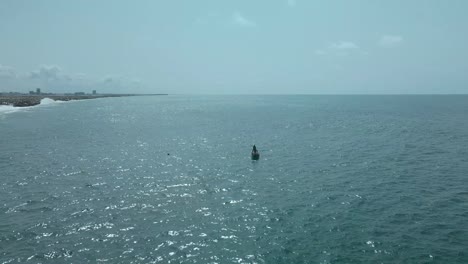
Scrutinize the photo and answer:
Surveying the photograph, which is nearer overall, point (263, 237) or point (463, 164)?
point (263, 237)

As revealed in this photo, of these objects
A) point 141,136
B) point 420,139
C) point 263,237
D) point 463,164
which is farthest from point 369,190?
point 141,136

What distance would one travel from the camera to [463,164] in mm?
60406

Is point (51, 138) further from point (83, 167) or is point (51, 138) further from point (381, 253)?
point (381, 253)

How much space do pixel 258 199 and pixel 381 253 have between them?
1662 centimetres

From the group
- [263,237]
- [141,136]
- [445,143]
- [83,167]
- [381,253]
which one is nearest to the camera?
[381,253]

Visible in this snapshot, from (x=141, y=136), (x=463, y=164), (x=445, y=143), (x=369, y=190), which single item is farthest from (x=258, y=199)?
(x=141, y=136)

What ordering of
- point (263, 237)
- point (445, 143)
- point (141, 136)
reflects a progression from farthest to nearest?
point (141, 136) → point (445, 143) → point (263, 237)

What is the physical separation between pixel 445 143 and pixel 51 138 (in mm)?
96063

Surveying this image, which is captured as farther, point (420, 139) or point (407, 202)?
point (420, 139)

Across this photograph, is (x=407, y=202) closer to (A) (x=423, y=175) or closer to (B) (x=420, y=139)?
Result: (A) (x=423, y=175)

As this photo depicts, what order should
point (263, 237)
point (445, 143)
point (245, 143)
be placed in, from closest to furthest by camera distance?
point (263, 237) → point (445, 143) → point (245, 143)

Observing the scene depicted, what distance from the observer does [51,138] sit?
3661 inches

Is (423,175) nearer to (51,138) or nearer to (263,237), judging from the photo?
(263,237)

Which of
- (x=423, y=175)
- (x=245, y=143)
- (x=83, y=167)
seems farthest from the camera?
(x=245, y=143)
